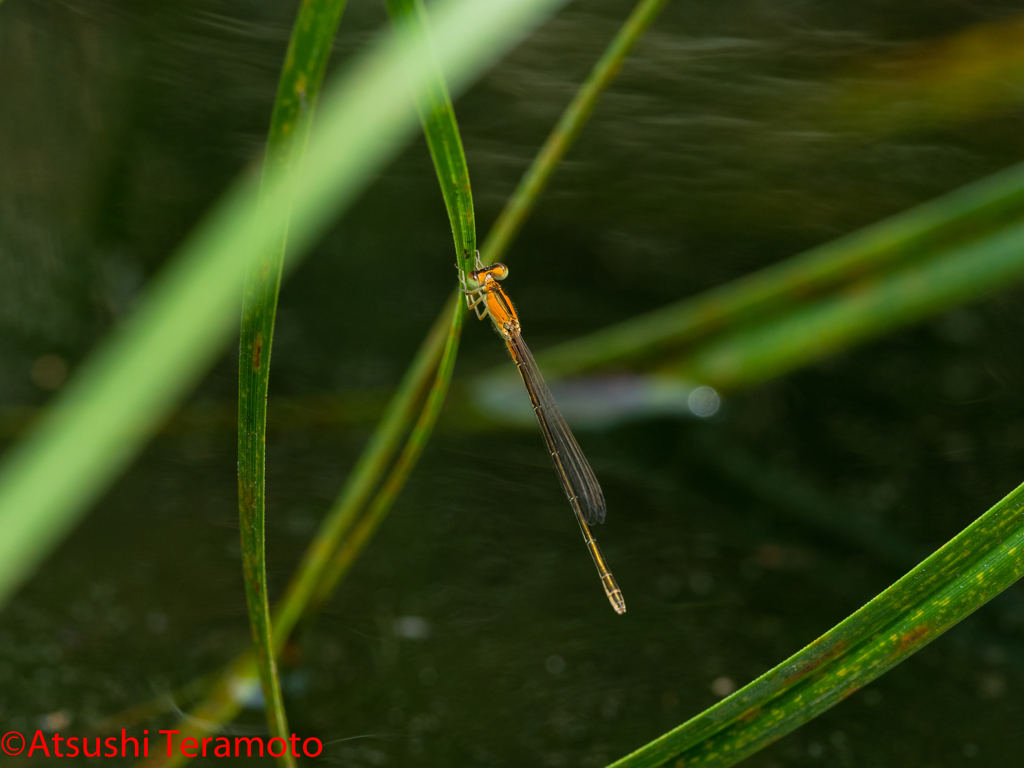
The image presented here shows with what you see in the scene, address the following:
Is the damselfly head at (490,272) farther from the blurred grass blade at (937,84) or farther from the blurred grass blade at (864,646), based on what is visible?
the blurred grass blade at (937,84)

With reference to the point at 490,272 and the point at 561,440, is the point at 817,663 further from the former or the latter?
the point at 561,440

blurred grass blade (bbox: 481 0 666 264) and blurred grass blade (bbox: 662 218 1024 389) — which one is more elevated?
blurred grass blade (bbox: 481 0 666 264)

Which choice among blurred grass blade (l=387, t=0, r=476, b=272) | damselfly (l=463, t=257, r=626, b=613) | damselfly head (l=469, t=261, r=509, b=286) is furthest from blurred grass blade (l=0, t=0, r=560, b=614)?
damselfly (l=463, t=257, r=626, b=613)

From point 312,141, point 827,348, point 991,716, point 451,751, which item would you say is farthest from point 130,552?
point 991,716

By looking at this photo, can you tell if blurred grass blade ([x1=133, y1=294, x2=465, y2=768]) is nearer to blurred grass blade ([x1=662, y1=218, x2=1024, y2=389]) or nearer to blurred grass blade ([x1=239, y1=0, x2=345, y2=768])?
blurred grass blade ([x1=239, y1=0, x2=345, y2=768])

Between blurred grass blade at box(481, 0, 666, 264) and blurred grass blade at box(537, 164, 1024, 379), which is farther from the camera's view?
blurred grass blade at box(537, 164, 1024, 379)

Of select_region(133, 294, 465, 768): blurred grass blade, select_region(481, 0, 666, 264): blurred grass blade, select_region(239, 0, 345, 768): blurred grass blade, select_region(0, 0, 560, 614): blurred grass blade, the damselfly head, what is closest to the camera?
select_region(239, 0, 345, 768): blurred grass blade
